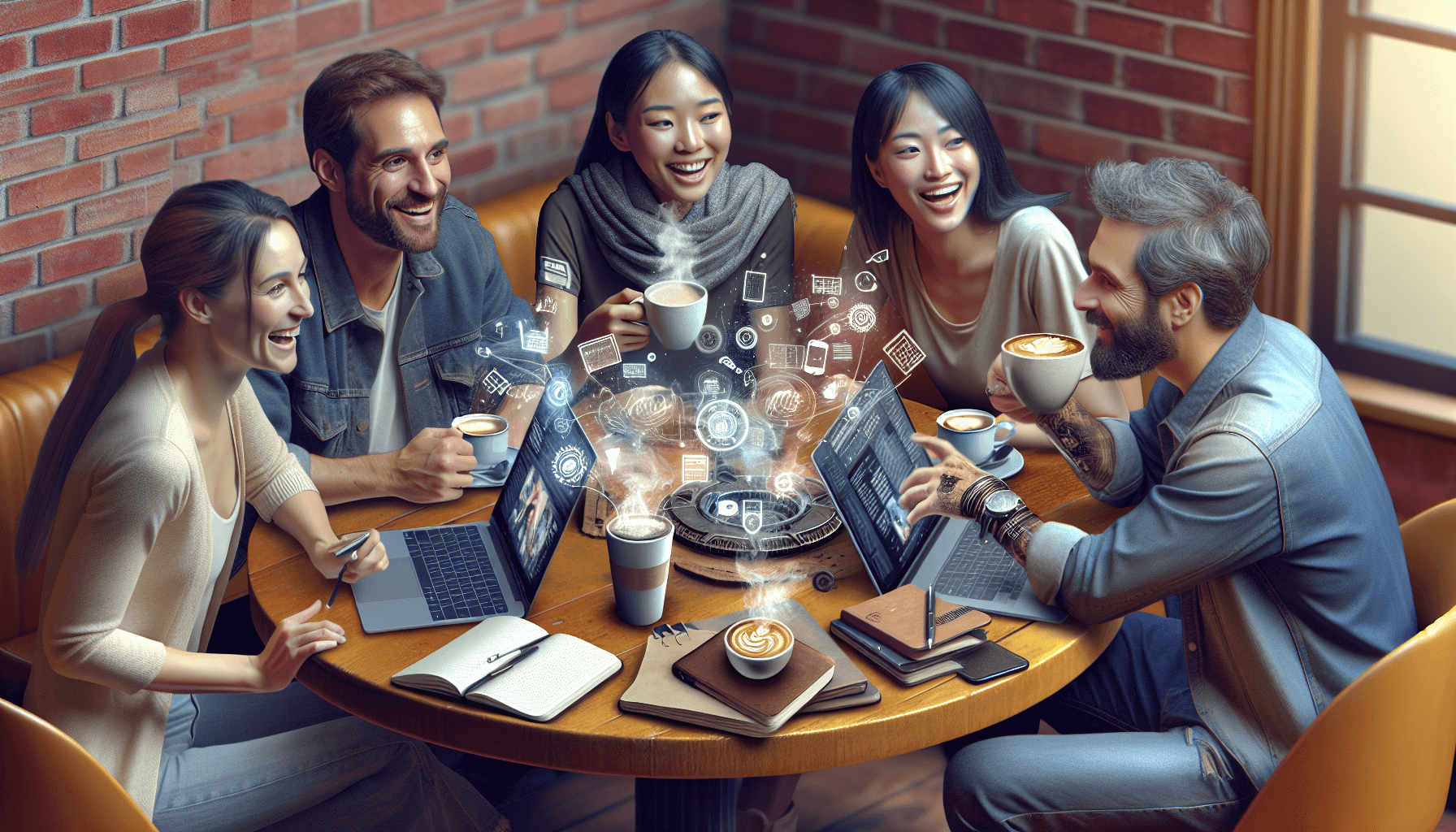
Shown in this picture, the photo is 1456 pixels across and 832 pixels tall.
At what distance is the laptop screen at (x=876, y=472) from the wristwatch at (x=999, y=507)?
0.35ft

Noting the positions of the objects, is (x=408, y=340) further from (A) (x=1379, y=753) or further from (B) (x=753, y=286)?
(A) (x=1379, y=753)

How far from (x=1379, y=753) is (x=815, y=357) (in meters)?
1.24

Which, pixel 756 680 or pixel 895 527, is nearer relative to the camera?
pixel 756 680

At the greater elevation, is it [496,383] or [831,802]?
[496,383]

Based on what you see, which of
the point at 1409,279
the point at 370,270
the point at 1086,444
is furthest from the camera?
the point at 1409,279

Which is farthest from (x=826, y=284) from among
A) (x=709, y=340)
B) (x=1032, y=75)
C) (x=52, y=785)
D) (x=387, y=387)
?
(x=52, y=785)

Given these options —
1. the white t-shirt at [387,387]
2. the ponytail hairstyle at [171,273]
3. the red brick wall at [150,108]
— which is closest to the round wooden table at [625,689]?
the ponytail hairstyle at [171,273]

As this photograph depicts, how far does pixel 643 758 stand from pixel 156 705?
0.77 m

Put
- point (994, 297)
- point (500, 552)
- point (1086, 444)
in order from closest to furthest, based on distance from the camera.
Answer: point (500, 552) < point (1086, 444) < point (994, 297)

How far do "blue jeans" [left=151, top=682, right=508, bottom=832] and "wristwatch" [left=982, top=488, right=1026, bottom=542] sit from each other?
919 millimetres

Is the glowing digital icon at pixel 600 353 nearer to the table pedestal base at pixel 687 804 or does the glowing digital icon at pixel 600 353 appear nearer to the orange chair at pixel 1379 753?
the table pedestal base at pixel 687 804

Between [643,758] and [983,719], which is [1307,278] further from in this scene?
[643,758]

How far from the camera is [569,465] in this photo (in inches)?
85.2

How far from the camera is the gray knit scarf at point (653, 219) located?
2.99 m
